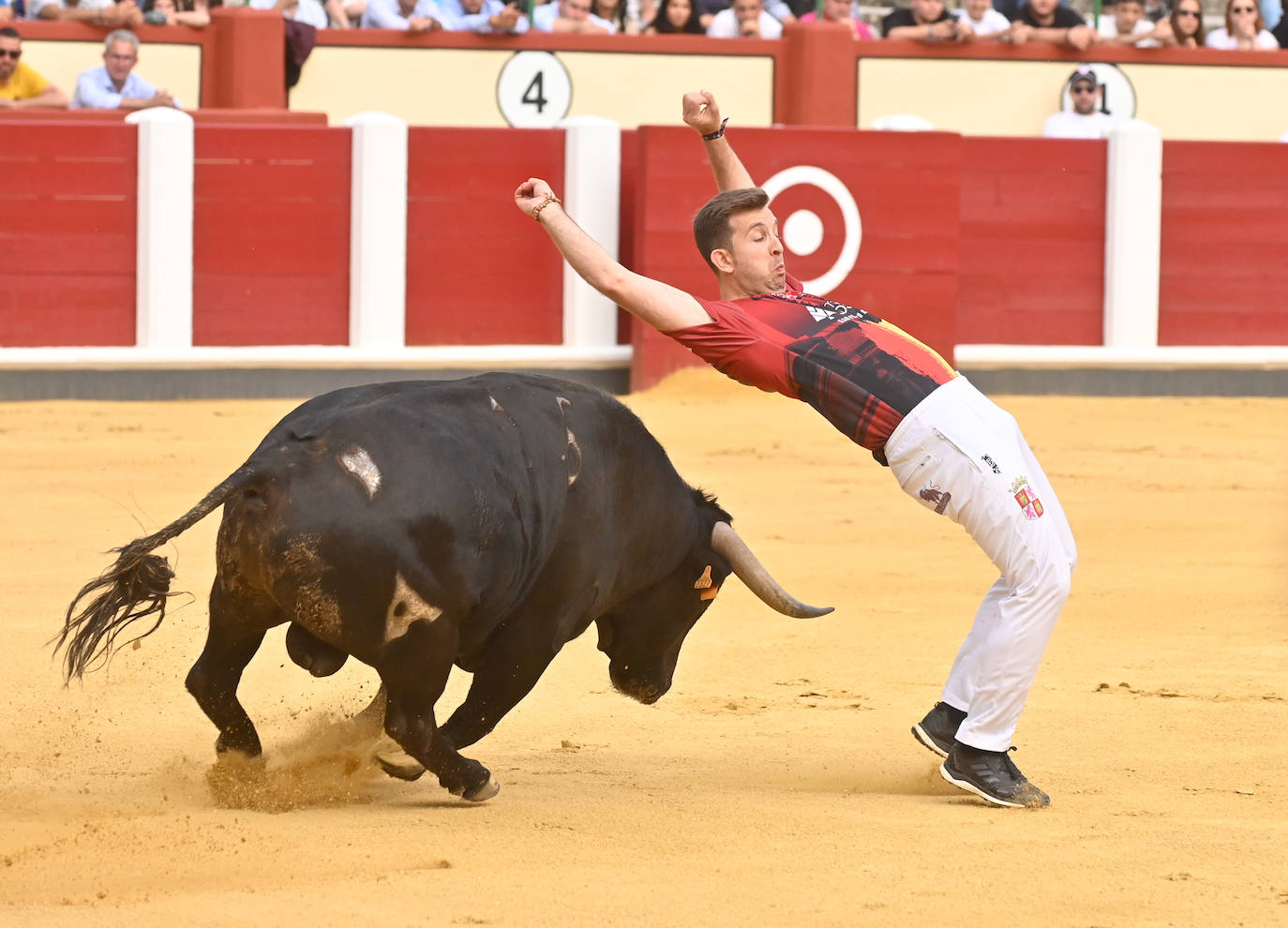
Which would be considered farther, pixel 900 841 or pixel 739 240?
pixel 739 240

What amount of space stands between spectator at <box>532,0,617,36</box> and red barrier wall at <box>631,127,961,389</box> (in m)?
1.58

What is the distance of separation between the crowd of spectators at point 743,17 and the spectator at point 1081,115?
45 centimetres

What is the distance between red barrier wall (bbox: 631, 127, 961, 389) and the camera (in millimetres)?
10234

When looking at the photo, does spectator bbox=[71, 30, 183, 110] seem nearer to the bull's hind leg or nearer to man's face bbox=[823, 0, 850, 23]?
man's face bbox=[823, 0, 850, 23]

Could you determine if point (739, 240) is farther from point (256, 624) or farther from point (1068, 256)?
point (1068, 256)

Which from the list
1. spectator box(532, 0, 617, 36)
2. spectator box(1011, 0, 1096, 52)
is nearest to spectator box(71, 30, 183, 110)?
spectator box(532, 0, 617, 36)

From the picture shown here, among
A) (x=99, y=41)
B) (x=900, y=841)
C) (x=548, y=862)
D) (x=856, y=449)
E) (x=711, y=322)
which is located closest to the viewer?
(x=548, y=862)

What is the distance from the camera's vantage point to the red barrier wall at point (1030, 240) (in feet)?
35.5

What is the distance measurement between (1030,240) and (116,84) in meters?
4.77

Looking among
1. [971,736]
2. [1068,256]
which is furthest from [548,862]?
[1068,256]

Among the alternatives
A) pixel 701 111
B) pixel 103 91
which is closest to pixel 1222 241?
pixel 103 91

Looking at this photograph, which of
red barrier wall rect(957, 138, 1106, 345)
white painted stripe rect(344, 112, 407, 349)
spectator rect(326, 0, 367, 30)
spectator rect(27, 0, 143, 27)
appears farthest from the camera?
spectator rect(326, 0, 367, 30)

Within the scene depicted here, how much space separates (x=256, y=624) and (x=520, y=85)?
334 inches

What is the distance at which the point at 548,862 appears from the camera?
10.1ft
